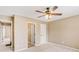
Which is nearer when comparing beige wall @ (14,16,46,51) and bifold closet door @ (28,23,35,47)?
beige wall @ (14,16,46,51)

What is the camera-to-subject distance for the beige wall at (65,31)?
15.8 ft

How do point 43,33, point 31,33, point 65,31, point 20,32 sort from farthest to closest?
point 43,33, point 31,33, point 65,31, point 20,32

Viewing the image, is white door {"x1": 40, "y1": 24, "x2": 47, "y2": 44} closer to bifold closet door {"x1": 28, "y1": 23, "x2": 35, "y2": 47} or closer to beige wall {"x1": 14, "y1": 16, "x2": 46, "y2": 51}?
bifold closet door {"x1": 28, "y1": 23, "x2": 35, "y2": 47}

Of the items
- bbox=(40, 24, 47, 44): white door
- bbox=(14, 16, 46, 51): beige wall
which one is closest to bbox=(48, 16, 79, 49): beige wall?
bbox=(40, 24, 47, 44): white door

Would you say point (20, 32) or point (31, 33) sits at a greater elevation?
point (20, 32)

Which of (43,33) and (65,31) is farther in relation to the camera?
(43,33)

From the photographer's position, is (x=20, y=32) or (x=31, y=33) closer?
(x=20, y=32)

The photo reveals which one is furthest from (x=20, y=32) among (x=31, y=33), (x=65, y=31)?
(x=65, y=31)

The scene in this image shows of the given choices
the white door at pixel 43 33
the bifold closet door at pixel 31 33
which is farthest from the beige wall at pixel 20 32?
A: the white door at pixel 43 33

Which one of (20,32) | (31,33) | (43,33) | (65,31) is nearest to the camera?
(20,32)

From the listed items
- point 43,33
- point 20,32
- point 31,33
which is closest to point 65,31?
point 43,33

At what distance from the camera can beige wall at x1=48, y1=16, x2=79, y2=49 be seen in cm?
483

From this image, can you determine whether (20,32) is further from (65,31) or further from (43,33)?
(65,31)

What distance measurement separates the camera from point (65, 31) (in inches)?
219
